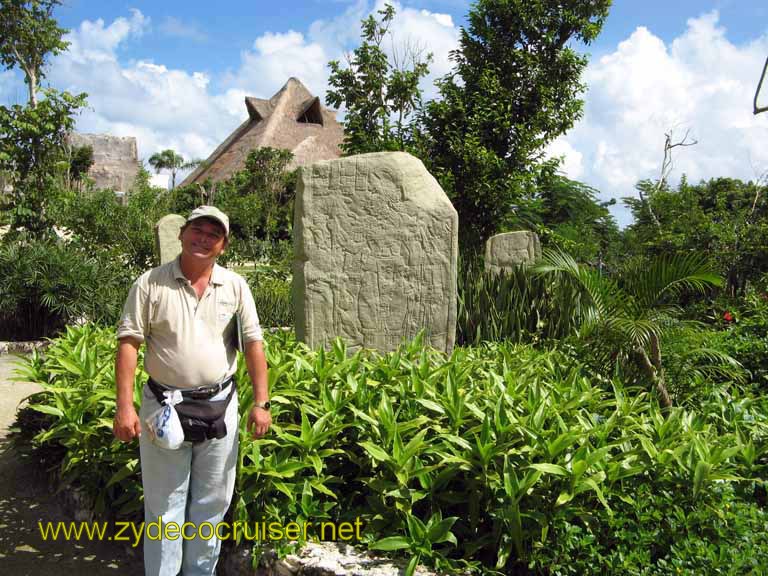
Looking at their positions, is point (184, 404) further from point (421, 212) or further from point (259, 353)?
point (421, 212)

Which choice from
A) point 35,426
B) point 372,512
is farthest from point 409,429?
point 35,426

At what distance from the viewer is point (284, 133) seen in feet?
86.4

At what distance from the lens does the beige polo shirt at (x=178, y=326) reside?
94.4 inches

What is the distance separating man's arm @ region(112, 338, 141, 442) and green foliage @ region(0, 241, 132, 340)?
595 centimetres

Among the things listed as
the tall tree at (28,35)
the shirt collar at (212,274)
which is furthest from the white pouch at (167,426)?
the tall tree at (28,35)

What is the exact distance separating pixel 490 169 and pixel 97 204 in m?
7.14

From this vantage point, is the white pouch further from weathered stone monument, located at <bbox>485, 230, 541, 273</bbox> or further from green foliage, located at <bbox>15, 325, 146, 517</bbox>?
weathered stone monument, located at <bbox>485, 230, 541, 273</bbox>

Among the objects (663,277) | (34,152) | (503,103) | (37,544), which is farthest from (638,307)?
(34,152)

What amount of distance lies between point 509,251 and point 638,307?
2.56 meters

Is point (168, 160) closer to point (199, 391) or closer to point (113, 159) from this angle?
point (113, 159)

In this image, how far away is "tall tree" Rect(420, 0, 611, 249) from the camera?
8547 millimetres

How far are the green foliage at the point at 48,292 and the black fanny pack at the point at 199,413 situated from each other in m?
6.01

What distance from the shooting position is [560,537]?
8.29 feet

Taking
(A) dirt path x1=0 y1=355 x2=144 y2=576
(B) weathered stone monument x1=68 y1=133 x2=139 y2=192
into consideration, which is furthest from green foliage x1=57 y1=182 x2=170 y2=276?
(B) weathered stone monument x1=68 y1=133 x2=139 y2=192
